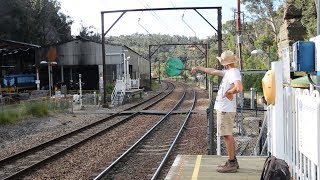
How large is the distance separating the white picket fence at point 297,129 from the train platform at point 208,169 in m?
0.88

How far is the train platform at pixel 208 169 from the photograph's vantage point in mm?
5469

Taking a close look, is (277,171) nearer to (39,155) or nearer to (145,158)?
(145,158)

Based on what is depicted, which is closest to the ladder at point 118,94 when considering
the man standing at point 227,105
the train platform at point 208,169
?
the train platform at point 208,169

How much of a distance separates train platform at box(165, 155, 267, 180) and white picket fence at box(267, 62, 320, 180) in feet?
2.89

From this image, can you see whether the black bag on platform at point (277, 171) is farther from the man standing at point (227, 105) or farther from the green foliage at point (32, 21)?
the green foliage at point (32, 21)

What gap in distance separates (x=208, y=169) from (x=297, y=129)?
199cm

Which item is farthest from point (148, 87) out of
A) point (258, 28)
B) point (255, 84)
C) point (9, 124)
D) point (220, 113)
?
point (220, 113)

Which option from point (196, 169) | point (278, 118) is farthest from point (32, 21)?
point (278, 118)

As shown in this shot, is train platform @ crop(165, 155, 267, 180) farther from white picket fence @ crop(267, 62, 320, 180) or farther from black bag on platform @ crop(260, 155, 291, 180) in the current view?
black bag on platform @ crop(260, 155, 291, 180)

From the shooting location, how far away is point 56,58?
148 feet

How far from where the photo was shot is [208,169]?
592 cm

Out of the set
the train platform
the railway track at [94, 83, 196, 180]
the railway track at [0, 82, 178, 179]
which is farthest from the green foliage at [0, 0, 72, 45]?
the train platform

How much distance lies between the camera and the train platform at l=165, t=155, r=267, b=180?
547cm

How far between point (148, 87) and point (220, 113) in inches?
2054
